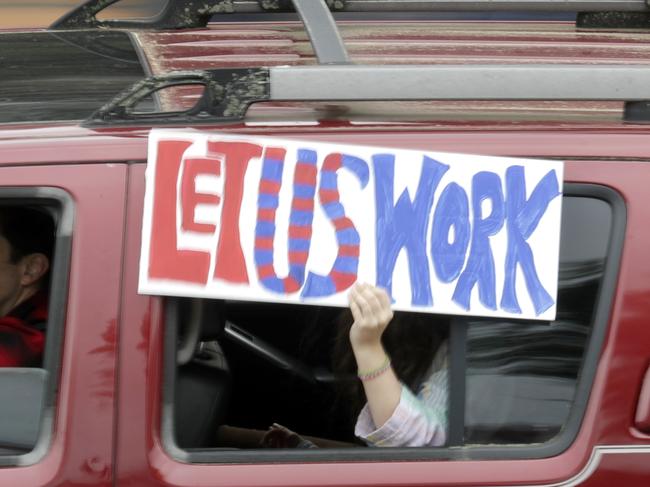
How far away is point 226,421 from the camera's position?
8.75ft

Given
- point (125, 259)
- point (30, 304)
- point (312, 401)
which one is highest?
point (125, 259)

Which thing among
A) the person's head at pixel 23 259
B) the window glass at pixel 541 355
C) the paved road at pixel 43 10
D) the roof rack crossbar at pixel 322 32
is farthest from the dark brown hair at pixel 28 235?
the paved road at pixel 43 10

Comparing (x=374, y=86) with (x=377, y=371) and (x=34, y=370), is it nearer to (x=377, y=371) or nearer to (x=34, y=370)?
(x=377, y=371)

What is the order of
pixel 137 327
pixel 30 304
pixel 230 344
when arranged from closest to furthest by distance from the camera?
1. pixel 137 327
2. pixel 30 304
3. pixel 230 344

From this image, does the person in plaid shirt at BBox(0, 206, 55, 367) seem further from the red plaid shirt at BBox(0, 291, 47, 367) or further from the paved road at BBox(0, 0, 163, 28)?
the paved road at BBox(0, 0, 163, 28)

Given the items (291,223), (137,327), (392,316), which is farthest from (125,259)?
(392,316)

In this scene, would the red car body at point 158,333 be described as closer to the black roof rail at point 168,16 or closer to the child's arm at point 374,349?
the child's arm at point 374,349

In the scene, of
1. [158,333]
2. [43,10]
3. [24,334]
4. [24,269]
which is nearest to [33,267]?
[24,269]

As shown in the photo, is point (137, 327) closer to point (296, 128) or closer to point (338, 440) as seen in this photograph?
point (296, 128)

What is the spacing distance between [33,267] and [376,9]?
1.06m

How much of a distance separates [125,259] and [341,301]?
363 millimetres

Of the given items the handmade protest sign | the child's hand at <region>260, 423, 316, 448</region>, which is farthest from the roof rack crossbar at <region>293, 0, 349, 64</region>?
the child's hand at <region>260, 423, 316, 448</region>

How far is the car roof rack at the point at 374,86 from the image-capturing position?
6.84 feet

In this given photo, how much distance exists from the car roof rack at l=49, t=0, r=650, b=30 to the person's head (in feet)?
2.63
